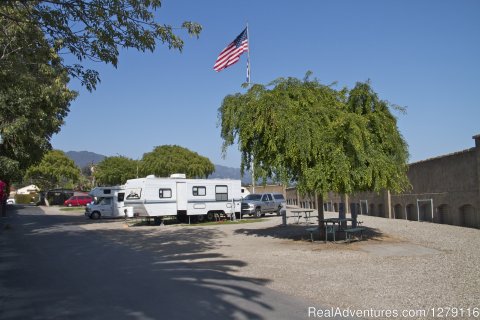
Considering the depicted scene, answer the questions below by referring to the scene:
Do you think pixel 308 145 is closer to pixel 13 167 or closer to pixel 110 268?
pixel 110 268

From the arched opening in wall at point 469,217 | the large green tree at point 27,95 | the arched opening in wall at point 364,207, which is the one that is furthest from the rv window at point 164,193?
the arched opening in wall at point 469,217

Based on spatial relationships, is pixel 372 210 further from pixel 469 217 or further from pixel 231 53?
pixel 231 53

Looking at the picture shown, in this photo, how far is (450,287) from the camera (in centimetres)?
801

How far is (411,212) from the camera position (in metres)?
22.9

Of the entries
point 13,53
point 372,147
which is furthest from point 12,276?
point 372,147

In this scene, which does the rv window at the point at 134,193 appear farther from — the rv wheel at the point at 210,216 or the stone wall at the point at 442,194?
the stone wall at the point at 442,194

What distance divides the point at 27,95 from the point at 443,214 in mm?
18893

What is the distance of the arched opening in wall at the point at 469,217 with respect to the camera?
55.8 ft

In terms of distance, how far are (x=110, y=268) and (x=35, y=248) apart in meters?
6.27

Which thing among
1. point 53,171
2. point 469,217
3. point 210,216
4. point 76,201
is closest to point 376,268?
point 469,217

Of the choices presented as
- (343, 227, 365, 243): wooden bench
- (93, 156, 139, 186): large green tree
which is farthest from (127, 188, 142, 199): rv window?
(93, 156, 139, 186): large green tree

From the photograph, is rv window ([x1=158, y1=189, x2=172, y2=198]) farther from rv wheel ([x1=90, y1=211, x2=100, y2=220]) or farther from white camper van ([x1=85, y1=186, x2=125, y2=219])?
rv wheel ([x1=90, y1=211, x2=100, y2=220])

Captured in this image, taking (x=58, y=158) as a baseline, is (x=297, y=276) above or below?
below

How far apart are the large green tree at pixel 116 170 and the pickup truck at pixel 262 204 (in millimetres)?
44973
